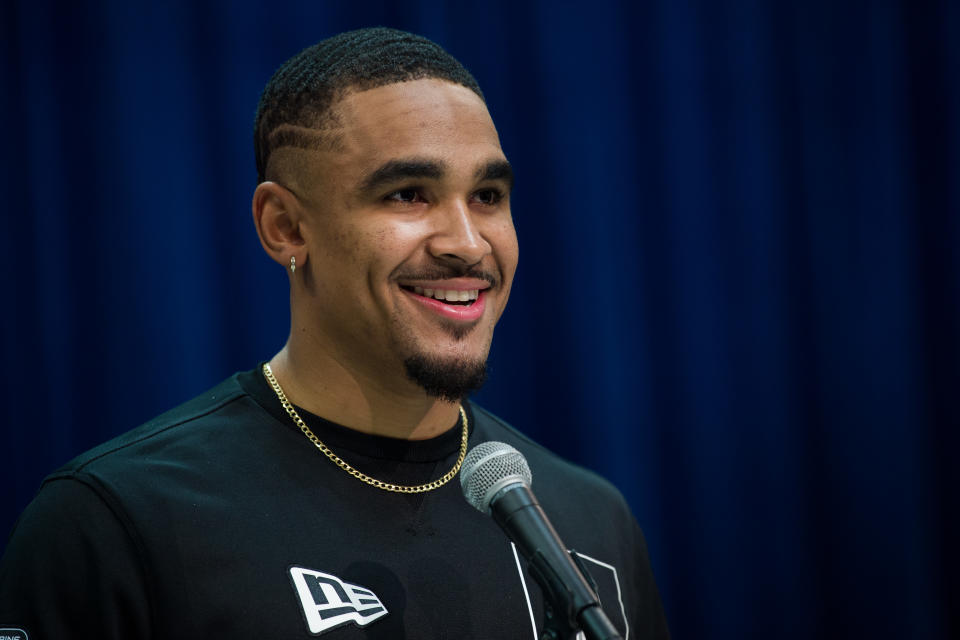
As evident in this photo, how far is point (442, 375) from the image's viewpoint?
1389 millimetres

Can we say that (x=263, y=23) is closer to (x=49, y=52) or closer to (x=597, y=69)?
(x=49, y=52)

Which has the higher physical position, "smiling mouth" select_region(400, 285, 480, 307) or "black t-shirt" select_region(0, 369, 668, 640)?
"smiling mouth" select_region(400, 285, 480, 307)

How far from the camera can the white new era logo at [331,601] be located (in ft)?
4.02

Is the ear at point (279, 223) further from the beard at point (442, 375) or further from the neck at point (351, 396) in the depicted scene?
the beard at point (442, 375)

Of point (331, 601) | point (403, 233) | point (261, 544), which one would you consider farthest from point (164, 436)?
point (403, 233)

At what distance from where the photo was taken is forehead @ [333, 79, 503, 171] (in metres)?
1.39

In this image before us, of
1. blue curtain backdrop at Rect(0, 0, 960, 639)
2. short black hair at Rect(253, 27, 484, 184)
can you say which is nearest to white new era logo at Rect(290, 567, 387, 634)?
short black hair at Rect(253, 27, 484, 184)

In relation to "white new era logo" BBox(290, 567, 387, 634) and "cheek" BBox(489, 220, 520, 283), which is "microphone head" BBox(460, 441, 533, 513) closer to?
"white new era logo" BBox(290, 567, 387, 634)

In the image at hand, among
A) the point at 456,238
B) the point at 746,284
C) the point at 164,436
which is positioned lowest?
the point at 746,284

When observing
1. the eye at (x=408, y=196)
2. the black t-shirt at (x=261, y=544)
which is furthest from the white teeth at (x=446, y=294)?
the black t-shirt at (x=261, y=544)

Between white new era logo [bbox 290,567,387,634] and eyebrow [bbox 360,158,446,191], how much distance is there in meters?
0.57

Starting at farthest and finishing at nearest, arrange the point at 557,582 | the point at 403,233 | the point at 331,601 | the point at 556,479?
the point at 556,479 < the point at 403,233 < the point at 331,601 < the point at 557,582

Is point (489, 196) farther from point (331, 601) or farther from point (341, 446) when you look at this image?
point (331, 601)

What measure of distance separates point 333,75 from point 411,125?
18 cm
